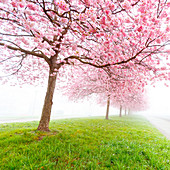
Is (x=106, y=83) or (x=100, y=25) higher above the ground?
(x=100, y=25)

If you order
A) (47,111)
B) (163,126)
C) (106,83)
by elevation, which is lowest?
(163,126)

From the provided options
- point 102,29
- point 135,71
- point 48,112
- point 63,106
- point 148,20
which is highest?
point 148,20

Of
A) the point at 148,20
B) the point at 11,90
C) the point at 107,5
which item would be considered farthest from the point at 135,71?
the point at 11,90

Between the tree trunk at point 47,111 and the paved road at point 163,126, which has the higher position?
the tree trunk at point 47,111

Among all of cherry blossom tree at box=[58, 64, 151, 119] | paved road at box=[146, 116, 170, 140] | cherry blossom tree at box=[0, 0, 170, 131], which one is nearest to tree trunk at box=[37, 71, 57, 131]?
cherry blossom tree at box=[0, 0, 170, 131]

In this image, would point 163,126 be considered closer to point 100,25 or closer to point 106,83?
point 106,83

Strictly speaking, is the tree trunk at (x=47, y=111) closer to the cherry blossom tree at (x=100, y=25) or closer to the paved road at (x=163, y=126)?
the cherry blossom tree at (x=100, y=25)

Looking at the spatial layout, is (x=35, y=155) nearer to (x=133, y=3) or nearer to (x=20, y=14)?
(x=20, y=14)

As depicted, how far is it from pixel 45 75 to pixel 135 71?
8.09 meters

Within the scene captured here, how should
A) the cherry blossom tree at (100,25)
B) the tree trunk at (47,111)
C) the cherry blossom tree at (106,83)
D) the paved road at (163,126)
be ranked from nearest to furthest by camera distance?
the cherry blossom tree at (100,25)
the tree trunk at (47,111)
the cherry blossom tree at (106,83)
the paved road at (163,126)

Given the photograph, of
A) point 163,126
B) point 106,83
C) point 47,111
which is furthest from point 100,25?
point 163,126

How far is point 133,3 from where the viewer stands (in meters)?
4.12

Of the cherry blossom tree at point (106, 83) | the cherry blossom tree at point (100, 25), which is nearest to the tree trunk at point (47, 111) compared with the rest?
the cherry blossom tree at point (100, 25)

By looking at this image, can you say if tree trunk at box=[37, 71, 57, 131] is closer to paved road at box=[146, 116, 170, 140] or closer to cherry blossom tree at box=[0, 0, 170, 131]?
cherry blossom tree at box=[0, 0, 170, 131]
